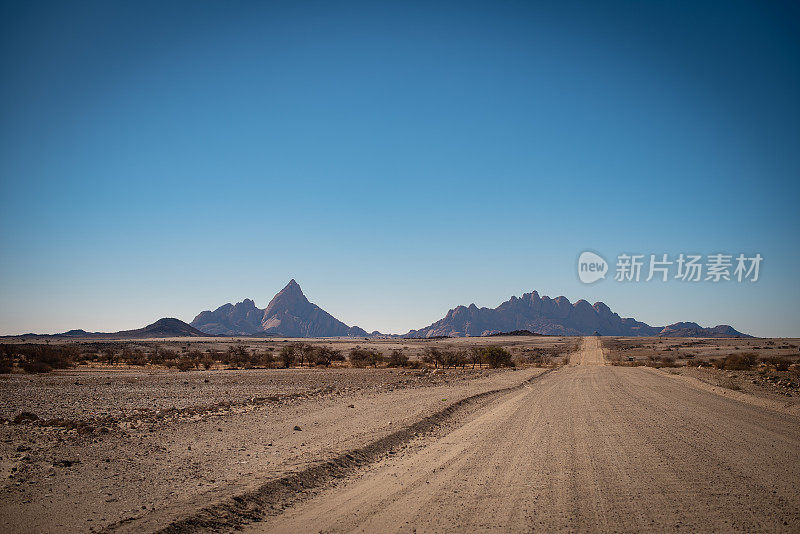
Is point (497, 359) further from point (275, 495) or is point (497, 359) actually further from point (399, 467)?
point (275, 495)

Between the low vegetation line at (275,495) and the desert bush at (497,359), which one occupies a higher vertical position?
the low vegetation line at (275,495)

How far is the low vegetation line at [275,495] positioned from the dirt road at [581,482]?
1.28 feet

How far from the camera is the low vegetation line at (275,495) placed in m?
6.61

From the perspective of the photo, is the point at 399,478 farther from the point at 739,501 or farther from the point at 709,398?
the point at 709,398

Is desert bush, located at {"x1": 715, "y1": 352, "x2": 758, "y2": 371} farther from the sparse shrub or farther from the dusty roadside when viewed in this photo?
the dusty roadside

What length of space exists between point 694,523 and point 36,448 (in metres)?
13.7

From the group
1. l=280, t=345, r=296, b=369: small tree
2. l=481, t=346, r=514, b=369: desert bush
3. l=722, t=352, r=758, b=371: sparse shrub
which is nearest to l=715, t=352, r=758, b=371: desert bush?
l=722, t=352, r=758, b=371: sparse shrub

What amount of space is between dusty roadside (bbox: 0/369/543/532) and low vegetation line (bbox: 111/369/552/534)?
277mm

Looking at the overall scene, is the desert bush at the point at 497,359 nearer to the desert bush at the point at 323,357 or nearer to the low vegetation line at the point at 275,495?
the desert bush at the point at 323,357

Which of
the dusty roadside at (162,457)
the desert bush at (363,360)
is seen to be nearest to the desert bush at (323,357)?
the desert bush at (363,360)

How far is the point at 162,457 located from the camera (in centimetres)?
1039

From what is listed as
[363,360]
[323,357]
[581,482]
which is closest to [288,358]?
[323,357]

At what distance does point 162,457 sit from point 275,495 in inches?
159

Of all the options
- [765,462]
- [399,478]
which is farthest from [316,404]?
[765,462]
